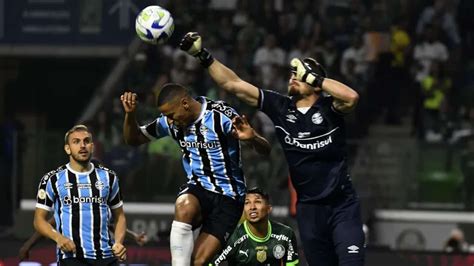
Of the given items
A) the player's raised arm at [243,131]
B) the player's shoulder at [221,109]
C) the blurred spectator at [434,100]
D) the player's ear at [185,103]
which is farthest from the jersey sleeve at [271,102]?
the blurred spectator at [434,100]

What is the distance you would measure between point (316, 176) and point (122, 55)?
1230 cm

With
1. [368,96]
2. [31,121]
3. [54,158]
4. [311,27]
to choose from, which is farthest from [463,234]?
[31,121]

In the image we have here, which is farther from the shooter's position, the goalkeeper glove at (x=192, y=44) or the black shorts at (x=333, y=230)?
the black shorts at (x=333, y=230)

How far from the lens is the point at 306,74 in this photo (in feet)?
31.7

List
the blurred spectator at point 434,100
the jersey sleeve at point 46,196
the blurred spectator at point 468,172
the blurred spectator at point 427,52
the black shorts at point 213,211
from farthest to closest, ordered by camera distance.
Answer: the blurred spectator at point 427,52, the blurred spectator at point 434,100, the blurred spectator at point 468,172, the jersey sleeve at point 46,196, the black shorts at point 213,211

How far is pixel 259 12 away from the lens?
70.2 ft

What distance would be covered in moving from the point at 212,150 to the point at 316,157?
2.52 feet

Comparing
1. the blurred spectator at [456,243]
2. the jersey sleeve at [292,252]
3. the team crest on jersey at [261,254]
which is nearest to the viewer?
the jersey sleeve at [292,252]

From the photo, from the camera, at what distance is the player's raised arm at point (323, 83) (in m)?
9.66

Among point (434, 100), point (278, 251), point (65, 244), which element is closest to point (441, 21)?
point (434, 100)

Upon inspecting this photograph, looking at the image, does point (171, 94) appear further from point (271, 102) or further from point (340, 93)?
point (340, 93)

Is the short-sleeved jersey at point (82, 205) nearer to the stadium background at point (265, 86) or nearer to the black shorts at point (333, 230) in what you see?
the black shorts at point (333, 230)

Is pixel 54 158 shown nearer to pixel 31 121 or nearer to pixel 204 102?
pixel 31 121

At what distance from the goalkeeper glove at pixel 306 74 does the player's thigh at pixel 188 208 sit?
1.18 m
